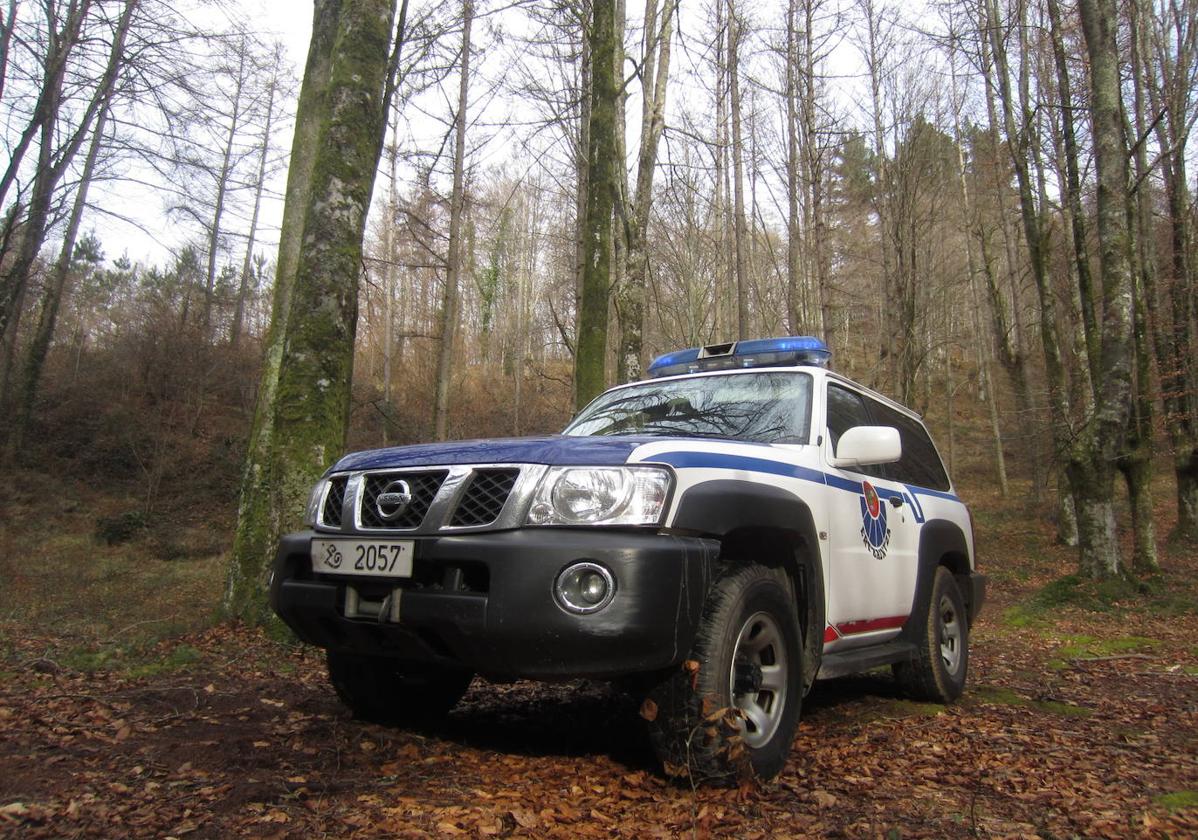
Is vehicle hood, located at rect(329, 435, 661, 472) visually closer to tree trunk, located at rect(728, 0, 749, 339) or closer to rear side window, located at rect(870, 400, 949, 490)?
rear side window, located at rect(870, 400, 949, 490)

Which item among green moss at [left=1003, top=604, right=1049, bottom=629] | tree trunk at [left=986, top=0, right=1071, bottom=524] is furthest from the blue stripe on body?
tree trunk at [left=986, top=0, right=1071, bottom=524]

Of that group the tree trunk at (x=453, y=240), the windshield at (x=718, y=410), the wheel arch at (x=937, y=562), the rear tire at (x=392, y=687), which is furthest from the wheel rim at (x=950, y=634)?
the tree trunk at (x=453, y=240)

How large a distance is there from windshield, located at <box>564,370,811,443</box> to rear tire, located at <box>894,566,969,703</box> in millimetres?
1771

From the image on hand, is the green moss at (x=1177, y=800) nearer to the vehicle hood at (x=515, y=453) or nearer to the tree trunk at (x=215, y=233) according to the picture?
the vehicle hood at (x=515, y=453)

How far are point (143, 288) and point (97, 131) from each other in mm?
12876

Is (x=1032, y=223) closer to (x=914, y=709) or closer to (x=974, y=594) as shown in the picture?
(x=974, y=594)

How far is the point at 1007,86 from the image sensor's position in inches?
608

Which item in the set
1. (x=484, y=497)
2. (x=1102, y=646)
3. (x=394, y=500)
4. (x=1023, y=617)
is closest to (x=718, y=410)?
(x=484, y=497)

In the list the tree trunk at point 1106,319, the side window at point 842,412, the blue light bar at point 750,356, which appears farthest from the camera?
the tree trunk at point 1106,319

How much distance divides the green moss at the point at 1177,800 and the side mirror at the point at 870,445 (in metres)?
1.70

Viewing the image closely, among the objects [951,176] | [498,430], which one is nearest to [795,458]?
[951,176]

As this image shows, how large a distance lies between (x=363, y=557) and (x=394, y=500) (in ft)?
0.80

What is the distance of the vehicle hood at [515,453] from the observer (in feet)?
9.31

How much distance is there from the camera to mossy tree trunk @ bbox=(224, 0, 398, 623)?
5578 mm
